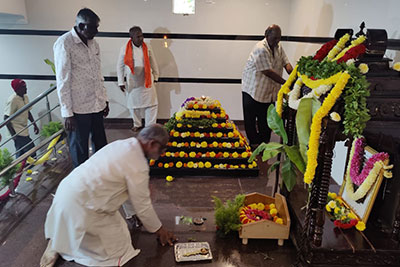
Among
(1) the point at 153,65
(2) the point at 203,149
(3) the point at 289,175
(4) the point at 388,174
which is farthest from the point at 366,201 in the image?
(1) the point at 153,65

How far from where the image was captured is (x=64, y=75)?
343cm

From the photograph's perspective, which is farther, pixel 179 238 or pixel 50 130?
pixel 50 130

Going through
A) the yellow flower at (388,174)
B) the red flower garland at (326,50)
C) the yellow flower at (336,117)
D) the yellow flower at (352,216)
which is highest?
the red flower garland at (326,50)

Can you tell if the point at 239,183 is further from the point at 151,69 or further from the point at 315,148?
the point at 151,69

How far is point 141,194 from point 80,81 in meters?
1.83

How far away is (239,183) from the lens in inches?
159

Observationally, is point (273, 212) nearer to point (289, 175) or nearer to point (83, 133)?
point (289, 175)

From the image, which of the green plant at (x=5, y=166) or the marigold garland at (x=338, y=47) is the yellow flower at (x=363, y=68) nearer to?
the marigold garland at (x=338, y=47)

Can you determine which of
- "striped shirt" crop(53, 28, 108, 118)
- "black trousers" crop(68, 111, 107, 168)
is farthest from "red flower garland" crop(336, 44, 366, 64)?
"black trousers" crop(68, 111, 107, 168)

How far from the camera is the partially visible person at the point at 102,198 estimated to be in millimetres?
2254

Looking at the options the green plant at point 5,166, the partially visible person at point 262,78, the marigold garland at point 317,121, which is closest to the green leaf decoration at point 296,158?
the marigold garland at point 317,121

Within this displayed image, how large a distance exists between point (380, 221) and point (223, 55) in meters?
4.46

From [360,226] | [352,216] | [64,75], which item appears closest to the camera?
[360,226]

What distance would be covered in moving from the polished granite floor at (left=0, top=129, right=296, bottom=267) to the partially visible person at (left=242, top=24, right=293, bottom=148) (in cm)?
142
